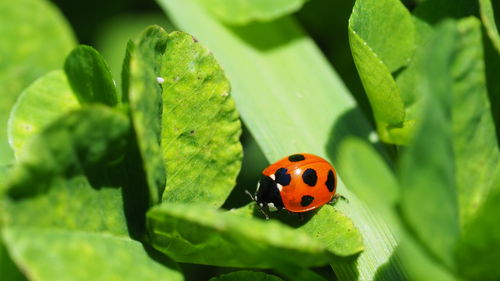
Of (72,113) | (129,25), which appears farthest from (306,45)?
(72,113)

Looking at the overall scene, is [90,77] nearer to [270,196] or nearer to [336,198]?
[270,196]

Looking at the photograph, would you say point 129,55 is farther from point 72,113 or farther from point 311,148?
point 311,148

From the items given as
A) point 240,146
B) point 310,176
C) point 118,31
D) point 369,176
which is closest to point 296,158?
point 310,176

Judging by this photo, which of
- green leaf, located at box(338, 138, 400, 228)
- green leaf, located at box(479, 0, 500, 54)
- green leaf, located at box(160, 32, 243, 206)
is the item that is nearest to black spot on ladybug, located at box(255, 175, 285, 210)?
green leaf, located at box(160, 32, 243, 206)

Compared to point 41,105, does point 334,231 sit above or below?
below

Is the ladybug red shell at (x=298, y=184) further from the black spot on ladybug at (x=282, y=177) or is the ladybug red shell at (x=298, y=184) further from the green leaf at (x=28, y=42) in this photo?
the green leaf at (x=28, y=42)
